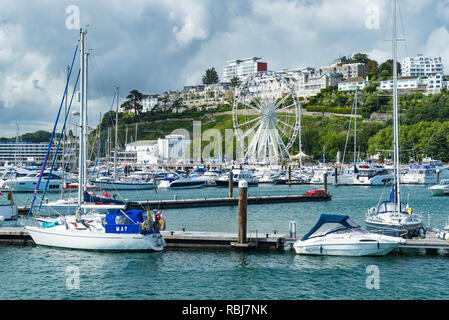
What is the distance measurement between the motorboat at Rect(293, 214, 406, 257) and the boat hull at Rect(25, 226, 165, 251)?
22.5 feet

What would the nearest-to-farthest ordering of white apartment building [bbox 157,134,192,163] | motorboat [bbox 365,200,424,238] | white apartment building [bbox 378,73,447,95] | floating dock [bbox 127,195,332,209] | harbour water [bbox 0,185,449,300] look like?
1. harbour water [bbox 0,185,449,300]
2. motorboat [bbox 365,200,424,238]
3. floating dock [bbox 127,195,332,209]
4. white apartment building [bbox 157,134,192,163]
5. white apartment building [bbox 378,73,447,95]

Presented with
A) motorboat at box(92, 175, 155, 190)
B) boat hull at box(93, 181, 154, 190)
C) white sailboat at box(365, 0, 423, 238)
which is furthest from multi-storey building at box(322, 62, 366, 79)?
white sailboat at box(365, 0, 423, 238)

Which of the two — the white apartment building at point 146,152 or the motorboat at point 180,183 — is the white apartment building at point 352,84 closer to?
the white apartment building at point 146,152

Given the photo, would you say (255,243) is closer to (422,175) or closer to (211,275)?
(211,275)

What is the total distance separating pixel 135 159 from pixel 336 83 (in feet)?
227

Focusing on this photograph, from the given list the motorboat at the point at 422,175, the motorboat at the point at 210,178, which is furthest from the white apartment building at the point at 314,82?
the motorboat at the point at 210,178

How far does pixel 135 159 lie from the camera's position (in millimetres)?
149500

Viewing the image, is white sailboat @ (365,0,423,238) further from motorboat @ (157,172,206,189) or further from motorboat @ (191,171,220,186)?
motorboat @ (191,171,220,186)

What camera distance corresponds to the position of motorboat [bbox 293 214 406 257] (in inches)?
1021

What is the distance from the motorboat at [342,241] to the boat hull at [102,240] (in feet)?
22.5

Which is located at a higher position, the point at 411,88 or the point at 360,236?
the point at 411,88

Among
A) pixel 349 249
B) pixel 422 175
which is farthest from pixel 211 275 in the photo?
pixel 422 175
